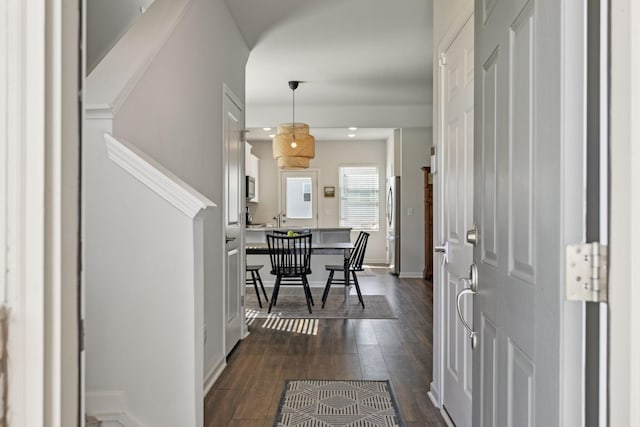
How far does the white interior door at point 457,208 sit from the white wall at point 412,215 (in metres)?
5.39

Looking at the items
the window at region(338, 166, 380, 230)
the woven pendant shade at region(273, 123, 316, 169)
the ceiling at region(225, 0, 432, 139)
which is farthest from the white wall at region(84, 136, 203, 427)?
the window at region(338, 166, 380, 230)

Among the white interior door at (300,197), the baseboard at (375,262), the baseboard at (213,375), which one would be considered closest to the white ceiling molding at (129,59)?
the baseboard at (213,375)

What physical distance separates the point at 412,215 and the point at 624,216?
738cm

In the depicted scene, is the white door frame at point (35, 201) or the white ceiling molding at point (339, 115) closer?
the white door frame at point (35, 201)

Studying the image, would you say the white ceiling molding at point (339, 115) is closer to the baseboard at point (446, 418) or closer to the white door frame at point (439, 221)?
the white door frame at point (439, 221)

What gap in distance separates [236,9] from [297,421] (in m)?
3.05

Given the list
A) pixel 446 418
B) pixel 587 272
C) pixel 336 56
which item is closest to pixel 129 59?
pixel 587 272

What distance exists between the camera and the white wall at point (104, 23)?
1.13m

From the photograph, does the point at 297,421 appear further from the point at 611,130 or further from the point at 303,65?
the point at 303,65

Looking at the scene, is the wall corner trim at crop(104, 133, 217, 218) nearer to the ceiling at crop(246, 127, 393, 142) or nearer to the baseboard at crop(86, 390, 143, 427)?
the baseboard at crop(86, 390, 143, 427)

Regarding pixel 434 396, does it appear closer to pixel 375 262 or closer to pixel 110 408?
pixel 110 408

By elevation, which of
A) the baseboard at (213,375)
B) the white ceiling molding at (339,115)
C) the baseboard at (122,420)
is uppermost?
the white ceiling molding at (339,115)

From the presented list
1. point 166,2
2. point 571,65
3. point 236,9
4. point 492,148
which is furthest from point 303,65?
point 571,65

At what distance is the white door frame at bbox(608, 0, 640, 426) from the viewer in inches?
26.1
